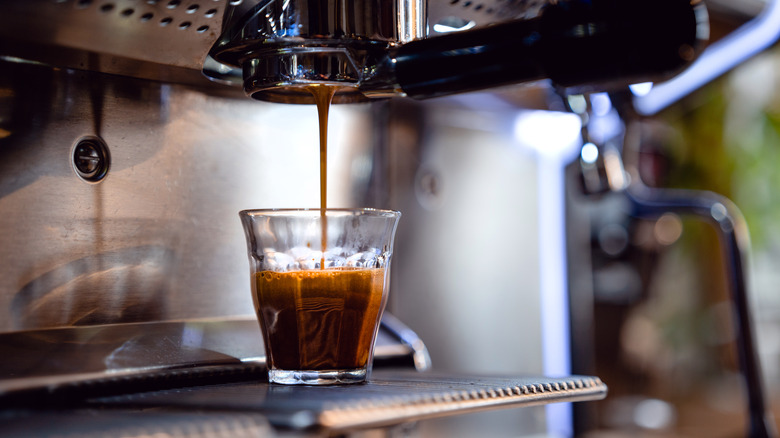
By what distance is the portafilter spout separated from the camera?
38 cm

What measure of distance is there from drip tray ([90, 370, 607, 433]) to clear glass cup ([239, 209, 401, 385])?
18 mm

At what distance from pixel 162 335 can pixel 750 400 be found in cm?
51

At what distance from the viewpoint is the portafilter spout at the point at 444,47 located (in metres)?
0.38

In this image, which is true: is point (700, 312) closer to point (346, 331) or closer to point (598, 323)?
point (598, 323)

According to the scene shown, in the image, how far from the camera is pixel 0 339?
1.39 feet

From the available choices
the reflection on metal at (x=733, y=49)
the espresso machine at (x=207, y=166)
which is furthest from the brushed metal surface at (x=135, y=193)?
the reflection on metal at (x=733, y=49)

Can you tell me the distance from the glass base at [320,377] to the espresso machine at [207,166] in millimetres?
23

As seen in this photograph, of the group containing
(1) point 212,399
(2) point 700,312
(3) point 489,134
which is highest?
(3) point 489,134

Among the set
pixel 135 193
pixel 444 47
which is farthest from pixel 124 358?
pixel 444 47

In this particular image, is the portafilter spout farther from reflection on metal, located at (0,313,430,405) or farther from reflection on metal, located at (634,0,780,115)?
reflection on metal, located at (634,0,780,115)

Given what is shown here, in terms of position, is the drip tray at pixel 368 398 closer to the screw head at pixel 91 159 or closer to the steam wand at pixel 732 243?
the screw head at pixel 91 159

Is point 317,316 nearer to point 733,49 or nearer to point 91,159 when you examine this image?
point 91,159

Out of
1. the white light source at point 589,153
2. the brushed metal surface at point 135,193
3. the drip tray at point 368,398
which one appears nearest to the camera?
the drip tray at point 368,398

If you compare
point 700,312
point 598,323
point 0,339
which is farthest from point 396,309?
point 700,312
